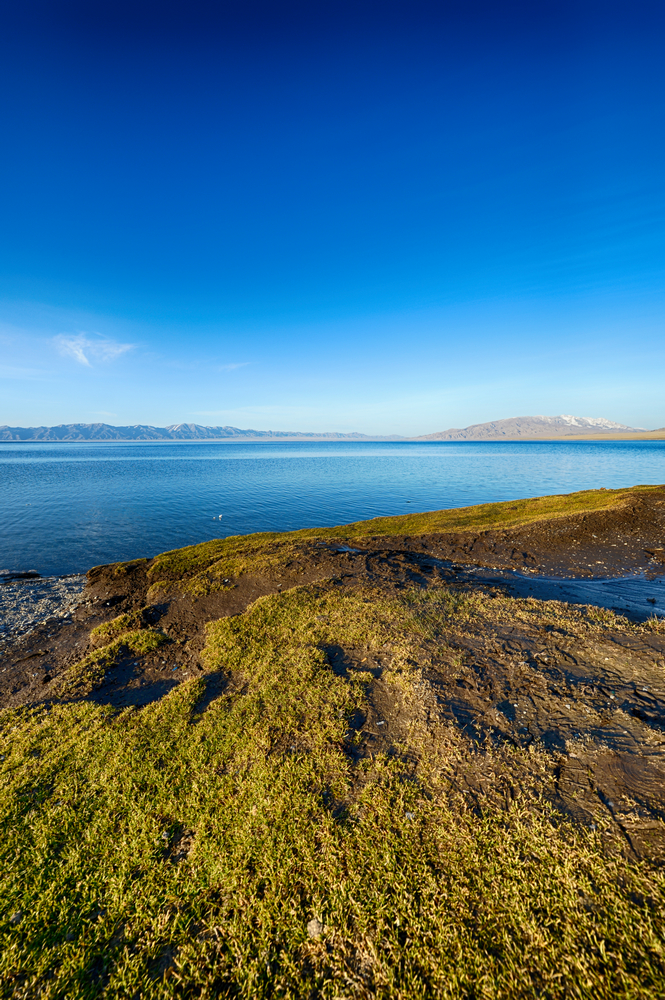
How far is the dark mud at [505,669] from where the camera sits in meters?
6.28

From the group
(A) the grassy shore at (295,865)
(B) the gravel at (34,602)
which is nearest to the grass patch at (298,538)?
(B) the gravel at (34,602)

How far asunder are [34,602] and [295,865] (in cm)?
2053

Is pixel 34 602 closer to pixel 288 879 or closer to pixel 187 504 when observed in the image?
pixel 288 879

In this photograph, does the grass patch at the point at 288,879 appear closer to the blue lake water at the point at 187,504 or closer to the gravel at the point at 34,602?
the gravel at the point at 34,602

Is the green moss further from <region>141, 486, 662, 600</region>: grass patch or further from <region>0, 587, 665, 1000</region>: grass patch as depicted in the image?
<region>0, 587, 665, 1000</region>: grass patch

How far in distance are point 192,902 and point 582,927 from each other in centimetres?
505

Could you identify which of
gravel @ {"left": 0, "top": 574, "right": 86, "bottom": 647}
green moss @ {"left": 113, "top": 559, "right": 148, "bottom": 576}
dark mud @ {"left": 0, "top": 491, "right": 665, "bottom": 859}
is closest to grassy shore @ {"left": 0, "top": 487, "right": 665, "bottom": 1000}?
dark mud @ {"left": 0, "top": 491, "right": 665, "bottom": 859}

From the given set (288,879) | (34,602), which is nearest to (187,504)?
(34,602)

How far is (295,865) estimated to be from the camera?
5.16m

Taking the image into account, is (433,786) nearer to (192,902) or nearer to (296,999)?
(296,999)

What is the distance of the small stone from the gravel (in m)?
16.5

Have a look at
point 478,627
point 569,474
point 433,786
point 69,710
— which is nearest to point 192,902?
point 433,786

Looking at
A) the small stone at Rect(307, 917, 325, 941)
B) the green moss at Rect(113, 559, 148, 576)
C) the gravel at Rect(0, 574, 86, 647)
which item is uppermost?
the small stone at Rect(307, 917, 325, 941)

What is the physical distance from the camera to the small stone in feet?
14.5
